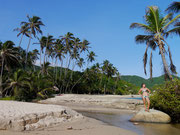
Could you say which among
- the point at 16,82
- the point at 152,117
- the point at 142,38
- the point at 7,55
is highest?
the point at 7,55

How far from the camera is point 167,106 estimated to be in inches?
450

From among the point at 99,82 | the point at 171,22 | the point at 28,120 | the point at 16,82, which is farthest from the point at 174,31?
the point at 99,82

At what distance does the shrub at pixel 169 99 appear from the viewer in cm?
1114

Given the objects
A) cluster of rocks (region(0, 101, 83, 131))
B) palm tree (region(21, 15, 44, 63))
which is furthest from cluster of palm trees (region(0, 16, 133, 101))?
cluster of rocks (region(0, 101, 83, 131))

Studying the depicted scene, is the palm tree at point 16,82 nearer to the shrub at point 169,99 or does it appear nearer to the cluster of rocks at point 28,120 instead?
the cluster of rocks at point 28,120

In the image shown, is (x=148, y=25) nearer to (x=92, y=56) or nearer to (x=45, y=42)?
(x=45, y=42)

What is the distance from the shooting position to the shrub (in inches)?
439

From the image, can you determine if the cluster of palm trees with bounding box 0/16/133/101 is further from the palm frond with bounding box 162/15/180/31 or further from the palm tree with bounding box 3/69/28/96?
the palm frond with bounding box 162/15/180/31

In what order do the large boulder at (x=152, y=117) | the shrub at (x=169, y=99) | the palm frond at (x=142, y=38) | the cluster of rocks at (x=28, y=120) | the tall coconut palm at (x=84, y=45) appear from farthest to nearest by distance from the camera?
the tall coconut palm at (x=84, y=45) < the palm frond at (x=142, y=38) < the shrub at (x=169, y=99) < the large boulder at (x=152, y=117) < the cluster of rocks at (x=28, y=120)

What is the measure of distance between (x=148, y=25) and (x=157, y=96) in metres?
5.81

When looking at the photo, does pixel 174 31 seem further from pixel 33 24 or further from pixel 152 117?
pixel 33 24

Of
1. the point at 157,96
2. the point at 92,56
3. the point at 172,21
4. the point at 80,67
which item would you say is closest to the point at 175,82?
the point at 157,96

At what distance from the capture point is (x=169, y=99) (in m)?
11.5

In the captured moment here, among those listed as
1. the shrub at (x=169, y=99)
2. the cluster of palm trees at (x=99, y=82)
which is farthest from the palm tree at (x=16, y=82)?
the cluster of palm trees at (x=99, y=82)
